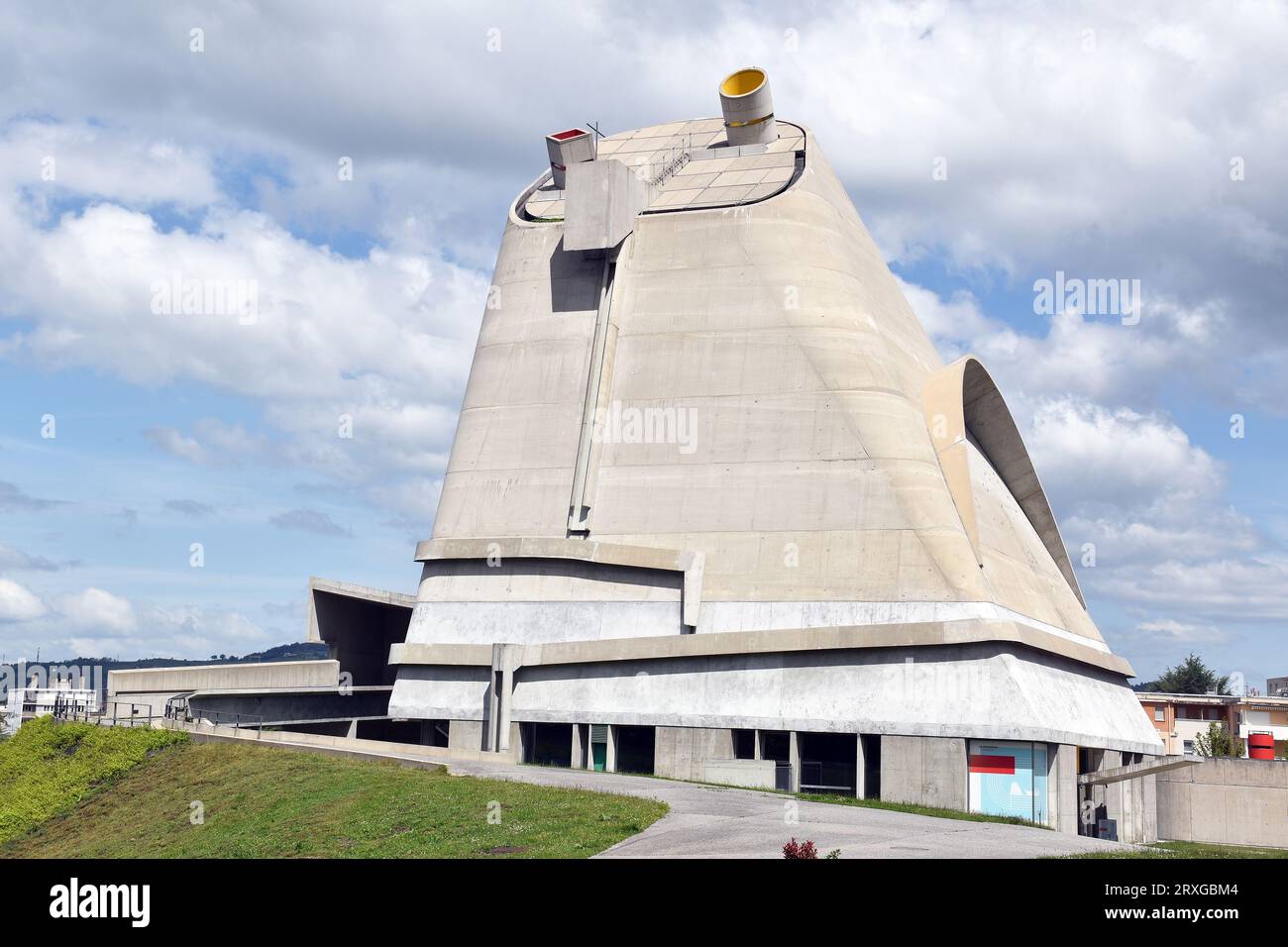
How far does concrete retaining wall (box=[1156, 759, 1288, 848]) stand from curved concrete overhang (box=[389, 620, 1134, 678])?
775 cm

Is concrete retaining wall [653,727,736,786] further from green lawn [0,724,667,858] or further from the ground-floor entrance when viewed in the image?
green lawn [0,724,667,858]

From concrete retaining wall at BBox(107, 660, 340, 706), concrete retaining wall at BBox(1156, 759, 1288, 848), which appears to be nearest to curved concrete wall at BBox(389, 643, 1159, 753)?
concrete retaining wall at BBox(1156, 759, 1288, 848)

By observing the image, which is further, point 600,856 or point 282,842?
point 282,842

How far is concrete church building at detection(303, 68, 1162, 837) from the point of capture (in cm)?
3728

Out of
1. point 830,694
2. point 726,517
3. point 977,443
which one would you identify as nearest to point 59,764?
point 726,517

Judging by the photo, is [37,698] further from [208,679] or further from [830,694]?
[830,694]

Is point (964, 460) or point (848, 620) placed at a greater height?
point (964, 460)

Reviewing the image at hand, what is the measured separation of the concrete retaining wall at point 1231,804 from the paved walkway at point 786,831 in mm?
21962

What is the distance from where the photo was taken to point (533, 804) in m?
26.0

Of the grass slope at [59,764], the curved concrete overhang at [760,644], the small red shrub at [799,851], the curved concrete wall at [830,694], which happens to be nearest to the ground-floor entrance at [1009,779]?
the curved concrete wall at [830,694]
